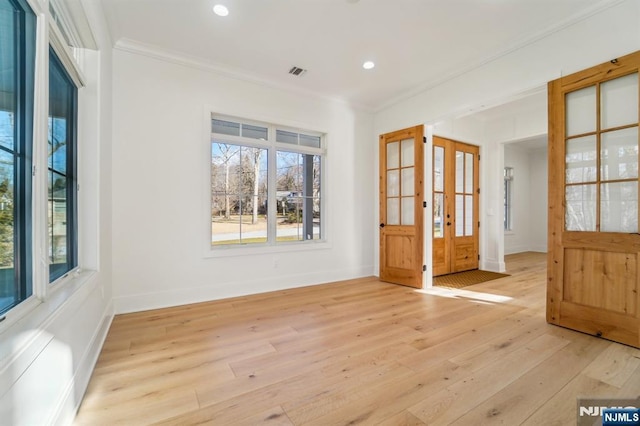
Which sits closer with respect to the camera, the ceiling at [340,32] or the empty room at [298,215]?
the empty room at [298,215]

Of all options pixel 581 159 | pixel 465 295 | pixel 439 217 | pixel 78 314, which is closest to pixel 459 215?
pixel 439 217

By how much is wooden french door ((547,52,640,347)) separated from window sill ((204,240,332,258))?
2793 millimetres

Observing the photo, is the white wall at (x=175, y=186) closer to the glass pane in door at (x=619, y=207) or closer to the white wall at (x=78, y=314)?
the white wall at (x=78, y=314)

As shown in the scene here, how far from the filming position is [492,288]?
13.2 feet

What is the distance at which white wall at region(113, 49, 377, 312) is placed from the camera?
296 centimetres

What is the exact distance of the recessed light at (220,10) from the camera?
8.06 ft

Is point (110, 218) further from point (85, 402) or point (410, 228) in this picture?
point (410, 228)

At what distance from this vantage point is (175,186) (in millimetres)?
3217

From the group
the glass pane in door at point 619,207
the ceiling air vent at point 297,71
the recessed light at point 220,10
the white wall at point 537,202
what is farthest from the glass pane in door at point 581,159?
the white wall at point 537,202

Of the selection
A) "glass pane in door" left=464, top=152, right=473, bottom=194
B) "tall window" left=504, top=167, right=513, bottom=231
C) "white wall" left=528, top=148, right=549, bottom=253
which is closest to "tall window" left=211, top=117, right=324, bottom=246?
"glass pane in door" left=464, top=152, right=473, bottom=194

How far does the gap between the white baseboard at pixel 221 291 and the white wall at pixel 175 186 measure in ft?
0.04

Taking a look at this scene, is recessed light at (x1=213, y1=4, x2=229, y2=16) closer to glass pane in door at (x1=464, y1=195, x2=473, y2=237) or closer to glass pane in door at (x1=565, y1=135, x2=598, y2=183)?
glass pane in door at (x1=565, y1=135, x2=598, y2=183)

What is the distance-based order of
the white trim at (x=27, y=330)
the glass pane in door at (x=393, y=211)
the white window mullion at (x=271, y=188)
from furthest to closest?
the glass pane in door at (x=393, y=211)
the white window mullion at (x=271, y=188)
the white trim at (x=27, y=330)

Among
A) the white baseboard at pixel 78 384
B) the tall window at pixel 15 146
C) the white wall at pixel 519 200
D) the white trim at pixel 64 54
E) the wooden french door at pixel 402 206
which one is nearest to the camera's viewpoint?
the tall window at pixel 15 146
